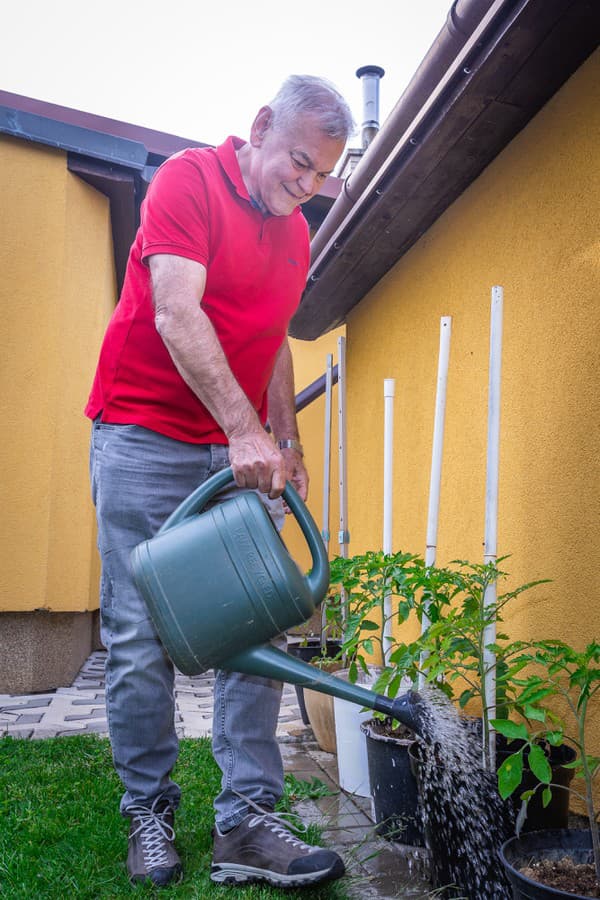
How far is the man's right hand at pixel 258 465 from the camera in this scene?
1.38m

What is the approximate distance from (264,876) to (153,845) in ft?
0.84

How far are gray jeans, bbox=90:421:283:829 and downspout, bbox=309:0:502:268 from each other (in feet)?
4.61

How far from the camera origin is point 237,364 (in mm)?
1806

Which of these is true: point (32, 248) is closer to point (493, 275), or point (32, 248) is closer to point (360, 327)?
point (360, 327)

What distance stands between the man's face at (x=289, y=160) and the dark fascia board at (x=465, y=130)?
0.61 m

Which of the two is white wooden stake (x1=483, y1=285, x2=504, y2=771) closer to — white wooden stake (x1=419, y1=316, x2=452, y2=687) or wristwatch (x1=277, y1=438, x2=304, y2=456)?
white wooden stake (x1=419, y1=316, x2=452, y2=687)

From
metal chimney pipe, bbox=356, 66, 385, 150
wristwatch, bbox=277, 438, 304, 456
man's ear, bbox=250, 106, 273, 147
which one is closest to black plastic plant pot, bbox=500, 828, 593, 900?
wristwatch, bbox=277, 438, 304, 456

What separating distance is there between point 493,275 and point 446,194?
1.50ft

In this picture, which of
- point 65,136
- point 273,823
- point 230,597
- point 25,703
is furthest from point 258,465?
point 65,136

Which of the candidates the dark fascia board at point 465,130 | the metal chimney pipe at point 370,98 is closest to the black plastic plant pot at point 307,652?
the dark fascia board at point 465,130

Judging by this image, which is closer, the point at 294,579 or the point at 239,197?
the point at 294,579

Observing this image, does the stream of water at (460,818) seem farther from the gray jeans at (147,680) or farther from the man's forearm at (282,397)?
the man's forearm at (282,397)

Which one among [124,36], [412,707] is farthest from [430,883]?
[124,36]

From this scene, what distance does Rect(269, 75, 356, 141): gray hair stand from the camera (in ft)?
5.26
